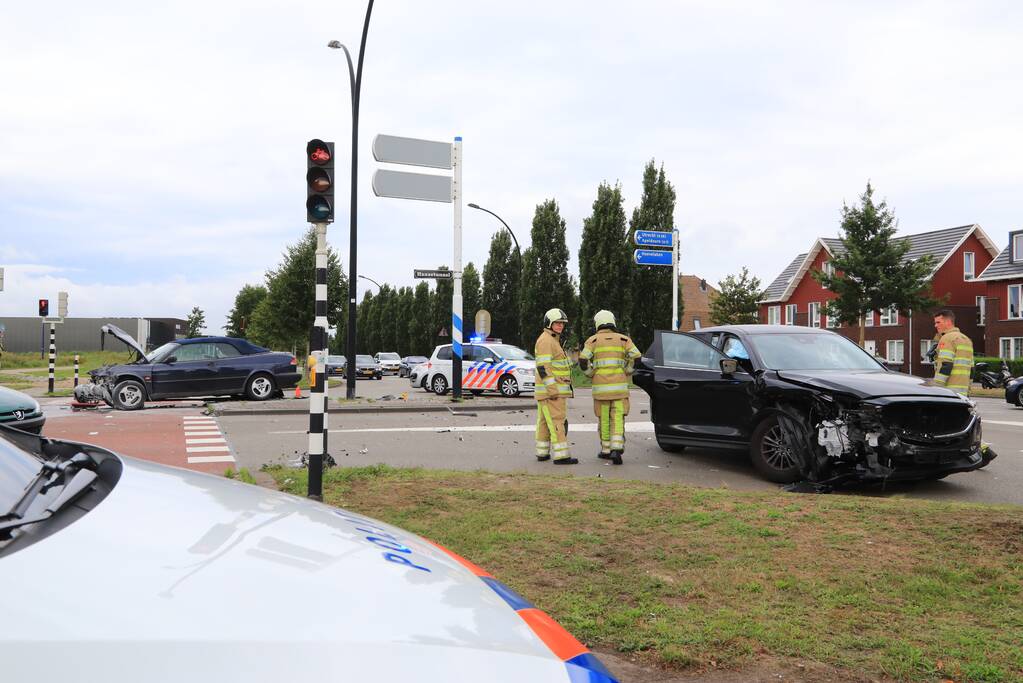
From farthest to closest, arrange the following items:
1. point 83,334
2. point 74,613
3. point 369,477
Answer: point 83,334, point 369,477, point 74,613

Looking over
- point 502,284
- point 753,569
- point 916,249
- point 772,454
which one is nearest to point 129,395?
point 772,454

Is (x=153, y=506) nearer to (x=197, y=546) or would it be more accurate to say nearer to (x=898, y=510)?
(x=197, y=546)

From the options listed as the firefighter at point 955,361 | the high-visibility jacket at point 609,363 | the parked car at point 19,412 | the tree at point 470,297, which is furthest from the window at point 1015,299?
the parked car at point 19,412

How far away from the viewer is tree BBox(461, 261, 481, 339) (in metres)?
63.8

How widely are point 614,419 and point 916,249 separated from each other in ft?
168

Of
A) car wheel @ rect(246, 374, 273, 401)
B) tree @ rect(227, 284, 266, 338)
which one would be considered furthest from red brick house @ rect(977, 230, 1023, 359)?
tree @ rect(227, 284, 266, 338)

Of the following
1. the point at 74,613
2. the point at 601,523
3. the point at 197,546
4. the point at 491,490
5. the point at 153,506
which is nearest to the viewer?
the point at 74,613

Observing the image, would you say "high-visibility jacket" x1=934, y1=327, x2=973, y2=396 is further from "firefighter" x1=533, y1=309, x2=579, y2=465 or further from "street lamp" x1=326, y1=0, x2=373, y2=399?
"street lamp" x1=326, y1=0, x2=373, y2=399

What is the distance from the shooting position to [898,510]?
19.5 ft

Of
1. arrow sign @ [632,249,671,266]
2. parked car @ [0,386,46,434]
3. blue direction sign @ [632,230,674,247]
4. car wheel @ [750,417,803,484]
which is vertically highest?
blue direction sign @ [632,230,674,247]

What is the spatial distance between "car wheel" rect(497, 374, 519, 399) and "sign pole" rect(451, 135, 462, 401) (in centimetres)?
293

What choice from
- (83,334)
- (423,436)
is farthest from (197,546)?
(83,334)

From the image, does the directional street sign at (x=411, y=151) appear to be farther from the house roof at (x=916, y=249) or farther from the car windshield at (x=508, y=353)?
the house roof at (x=916, y=249)

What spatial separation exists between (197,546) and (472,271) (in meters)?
66.3
